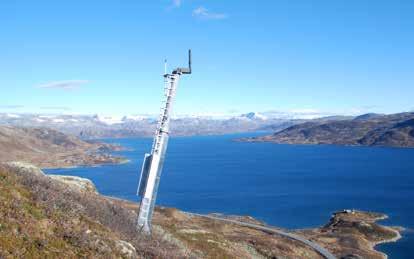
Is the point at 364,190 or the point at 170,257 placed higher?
the point at 170,257

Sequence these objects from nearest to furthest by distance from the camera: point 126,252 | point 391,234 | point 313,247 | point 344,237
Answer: point 126,252, point 313,247, point 344,237, point 391,234

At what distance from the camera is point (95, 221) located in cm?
2162

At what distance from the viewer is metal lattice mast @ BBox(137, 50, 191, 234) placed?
Result: 88.8ft

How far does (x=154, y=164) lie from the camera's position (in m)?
27.2

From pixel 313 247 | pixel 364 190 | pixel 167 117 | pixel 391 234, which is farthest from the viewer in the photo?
pixel 364 190

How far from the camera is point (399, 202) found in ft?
503

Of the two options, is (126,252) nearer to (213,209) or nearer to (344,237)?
(344,237)

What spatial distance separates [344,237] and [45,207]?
293 ft

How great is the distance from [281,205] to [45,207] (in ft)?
453

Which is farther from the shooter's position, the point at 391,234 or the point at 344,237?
the point at 391,234

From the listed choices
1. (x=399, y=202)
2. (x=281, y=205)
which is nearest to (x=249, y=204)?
(x=281, y=205)

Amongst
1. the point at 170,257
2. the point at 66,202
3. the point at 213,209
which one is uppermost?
the point at 66,202

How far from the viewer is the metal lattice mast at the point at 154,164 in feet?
88.8

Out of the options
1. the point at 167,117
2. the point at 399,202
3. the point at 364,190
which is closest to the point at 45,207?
the point at 167,117
